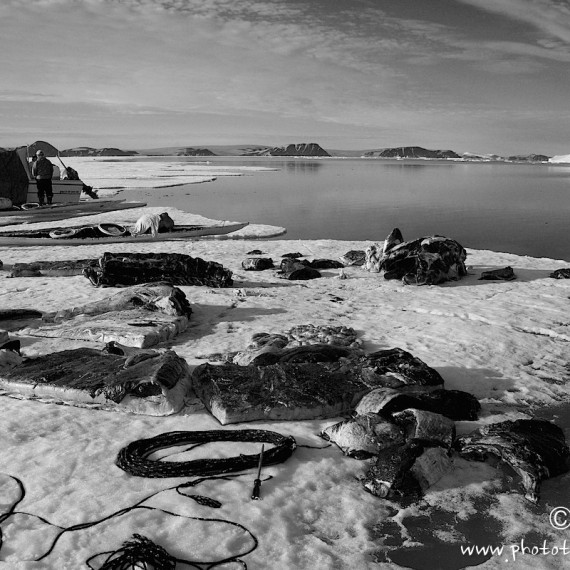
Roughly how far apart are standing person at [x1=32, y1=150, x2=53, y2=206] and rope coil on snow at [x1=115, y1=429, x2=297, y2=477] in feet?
68.0

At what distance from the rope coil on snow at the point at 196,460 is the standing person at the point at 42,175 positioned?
2073 centimetres

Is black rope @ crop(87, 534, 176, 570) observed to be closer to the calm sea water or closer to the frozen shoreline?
the frozen shoreline

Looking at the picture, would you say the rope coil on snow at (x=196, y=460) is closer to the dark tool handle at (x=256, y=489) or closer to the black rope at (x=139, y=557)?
the dark tool handle at (x=256, y=489)

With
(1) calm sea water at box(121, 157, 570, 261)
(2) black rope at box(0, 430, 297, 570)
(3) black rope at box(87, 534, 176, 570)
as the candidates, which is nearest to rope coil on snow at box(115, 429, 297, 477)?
(2) black rope at box(0, 430, 297, 570)

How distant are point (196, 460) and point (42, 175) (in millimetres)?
21857

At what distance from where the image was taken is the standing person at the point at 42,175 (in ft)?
73.7

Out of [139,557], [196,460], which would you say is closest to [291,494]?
[196,460]

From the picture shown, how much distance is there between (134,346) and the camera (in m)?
7.32

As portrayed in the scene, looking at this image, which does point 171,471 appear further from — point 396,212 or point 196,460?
point 396,212

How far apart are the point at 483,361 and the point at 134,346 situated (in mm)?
4614

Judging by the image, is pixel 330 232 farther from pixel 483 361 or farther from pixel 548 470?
pixel 548 470

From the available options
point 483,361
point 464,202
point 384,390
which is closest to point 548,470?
point 384,390

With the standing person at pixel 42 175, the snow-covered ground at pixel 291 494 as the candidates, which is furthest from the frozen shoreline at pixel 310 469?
the standing person at pixel 42 175

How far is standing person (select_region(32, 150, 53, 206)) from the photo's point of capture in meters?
22.5
